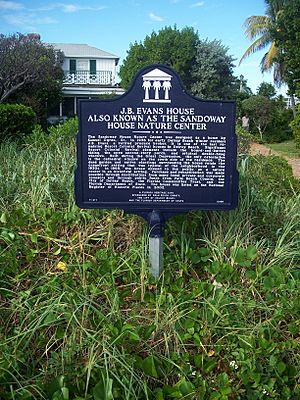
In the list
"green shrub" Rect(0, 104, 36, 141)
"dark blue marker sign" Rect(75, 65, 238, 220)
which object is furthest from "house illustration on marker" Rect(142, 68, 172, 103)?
"green shrub" Rect(0, 104, 36, 141)

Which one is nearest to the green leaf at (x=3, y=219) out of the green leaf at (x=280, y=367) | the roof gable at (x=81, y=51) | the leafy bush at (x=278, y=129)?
the green leaf at (x=280, y=367)

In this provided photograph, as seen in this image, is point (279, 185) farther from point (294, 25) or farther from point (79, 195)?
point (294, 25)

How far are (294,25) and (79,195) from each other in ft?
67.1

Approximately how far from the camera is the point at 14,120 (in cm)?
1048


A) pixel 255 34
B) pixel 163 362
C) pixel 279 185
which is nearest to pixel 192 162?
→ pixel 163 362

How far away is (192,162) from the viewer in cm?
371

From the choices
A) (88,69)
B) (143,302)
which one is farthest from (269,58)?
(143,302)

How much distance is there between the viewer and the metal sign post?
12.0 feet

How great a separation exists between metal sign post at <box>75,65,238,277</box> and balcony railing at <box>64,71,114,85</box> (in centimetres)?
3697

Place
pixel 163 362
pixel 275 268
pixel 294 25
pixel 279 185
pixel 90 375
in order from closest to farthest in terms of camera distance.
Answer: pixel 90 375
pixel 163 362
pixel 275 268
pixel 279 185
pixel 294 25

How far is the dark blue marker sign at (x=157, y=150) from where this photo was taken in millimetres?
3658

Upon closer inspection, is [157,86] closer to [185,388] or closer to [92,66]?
[185,388]

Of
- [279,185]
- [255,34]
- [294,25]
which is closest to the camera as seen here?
[279,185]

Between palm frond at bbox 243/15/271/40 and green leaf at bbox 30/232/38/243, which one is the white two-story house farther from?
green leaf at bbox 30/232/38/243
